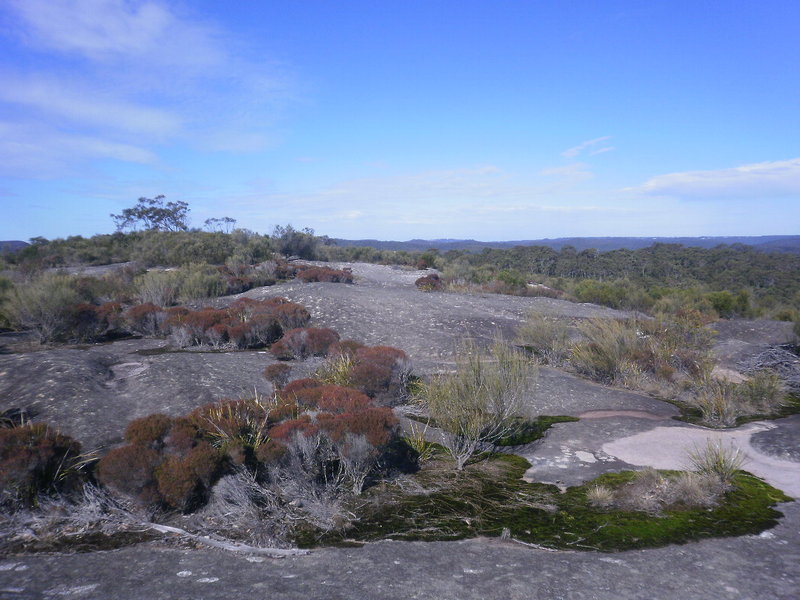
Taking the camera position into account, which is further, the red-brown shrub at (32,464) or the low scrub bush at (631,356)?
the low scrub bush at (631,356)

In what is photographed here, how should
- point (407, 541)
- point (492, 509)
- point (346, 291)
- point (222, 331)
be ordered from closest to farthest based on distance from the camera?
point (407, 541) → point (492, 509) → point (222, 331) → point (346, 291)

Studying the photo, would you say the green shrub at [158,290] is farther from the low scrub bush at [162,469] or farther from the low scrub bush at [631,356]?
the low scrub bush at [631,356]

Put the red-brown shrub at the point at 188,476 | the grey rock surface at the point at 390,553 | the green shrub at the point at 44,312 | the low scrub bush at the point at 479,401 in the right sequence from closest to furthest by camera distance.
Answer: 1. the grey rock surface at the point at 390,553
2. the red-brown shrub at the point at 188,476
3. the low scrub bush at the point at 479,401
4. the green shrub at the point at 44,312

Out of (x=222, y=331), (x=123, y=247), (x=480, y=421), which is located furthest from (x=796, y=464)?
(x=123, y=247)

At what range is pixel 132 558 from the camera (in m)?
3.77

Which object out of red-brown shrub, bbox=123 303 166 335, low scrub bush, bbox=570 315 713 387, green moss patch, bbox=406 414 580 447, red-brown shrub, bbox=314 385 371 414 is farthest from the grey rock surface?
red-brown shrub, bbox=314 385 371 414

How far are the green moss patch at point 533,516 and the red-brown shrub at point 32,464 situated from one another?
234 centimetres

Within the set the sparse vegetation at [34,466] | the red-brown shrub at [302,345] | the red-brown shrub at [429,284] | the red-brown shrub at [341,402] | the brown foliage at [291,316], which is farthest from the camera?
the red-brown shrub at [429,284]

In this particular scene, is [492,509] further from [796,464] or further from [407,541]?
[796,464]

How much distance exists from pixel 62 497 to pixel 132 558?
117cm

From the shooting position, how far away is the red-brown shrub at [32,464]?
14.0 feet

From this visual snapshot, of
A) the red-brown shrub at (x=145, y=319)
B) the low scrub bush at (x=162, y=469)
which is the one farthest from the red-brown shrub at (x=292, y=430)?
the red-brown shrub at (x=145, y=319)

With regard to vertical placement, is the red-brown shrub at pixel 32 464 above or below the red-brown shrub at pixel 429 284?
below

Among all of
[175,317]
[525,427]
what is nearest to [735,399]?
[525,427]
